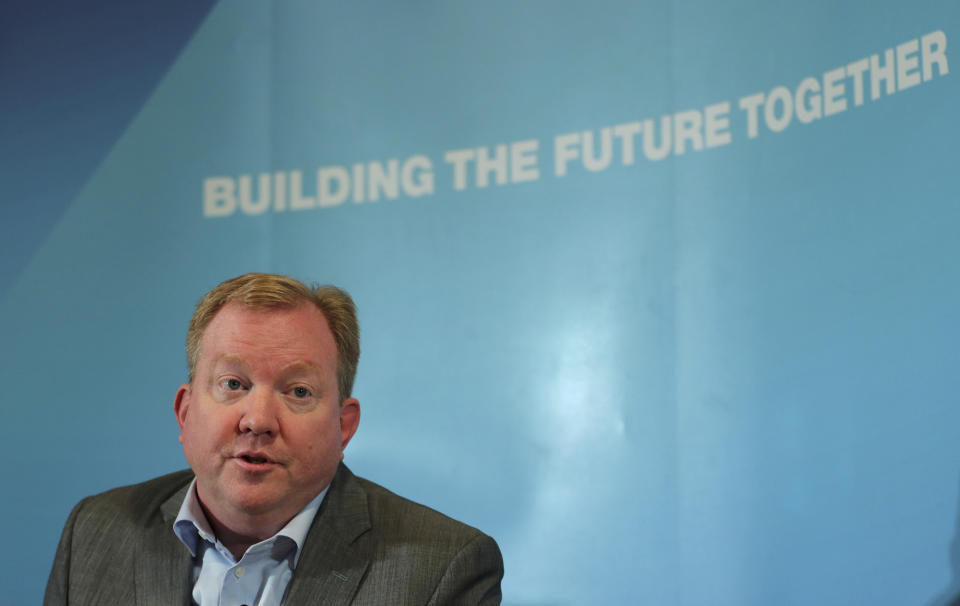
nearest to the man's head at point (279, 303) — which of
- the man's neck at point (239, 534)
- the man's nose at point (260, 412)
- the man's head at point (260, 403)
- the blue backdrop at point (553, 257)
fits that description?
the man's head at point (260, 403)

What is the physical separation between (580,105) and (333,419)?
1.54m

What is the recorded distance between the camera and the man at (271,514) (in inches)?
64.1

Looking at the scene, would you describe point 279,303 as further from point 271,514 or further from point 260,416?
point 271,514

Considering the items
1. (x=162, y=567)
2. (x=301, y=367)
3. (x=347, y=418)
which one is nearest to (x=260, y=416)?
(x=301, y=367)

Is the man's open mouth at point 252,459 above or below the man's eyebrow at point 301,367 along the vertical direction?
below

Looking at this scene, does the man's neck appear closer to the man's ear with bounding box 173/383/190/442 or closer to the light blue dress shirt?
the light blue dress shirt

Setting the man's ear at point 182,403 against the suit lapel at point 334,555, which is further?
the man's ear at point 182,403

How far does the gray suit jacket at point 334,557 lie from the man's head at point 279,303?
23 cm

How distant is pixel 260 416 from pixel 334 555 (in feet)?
0.91

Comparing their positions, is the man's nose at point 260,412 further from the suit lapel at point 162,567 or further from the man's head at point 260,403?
the suit lapel at point 162,567

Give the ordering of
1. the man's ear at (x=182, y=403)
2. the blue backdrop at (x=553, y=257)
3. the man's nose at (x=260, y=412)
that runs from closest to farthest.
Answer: the man's nose at (x=260, y=412) → the man's ear at (x=182, y=403) → the blue backdrop at (x=553, y=257)

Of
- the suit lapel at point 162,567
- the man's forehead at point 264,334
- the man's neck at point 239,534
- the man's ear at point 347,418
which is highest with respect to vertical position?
the man's forehead at point 264,334

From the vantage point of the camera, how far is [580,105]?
9.55ft

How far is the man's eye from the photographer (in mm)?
1648
